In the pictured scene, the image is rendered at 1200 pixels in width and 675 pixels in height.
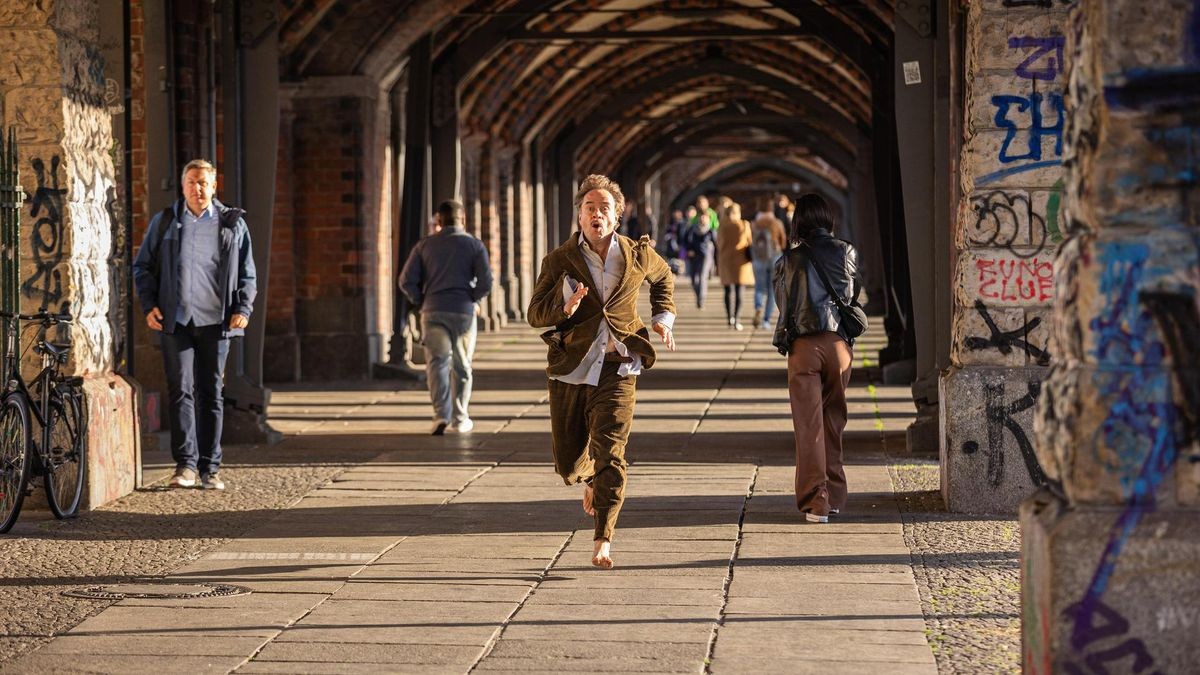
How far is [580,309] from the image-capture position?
6668mm

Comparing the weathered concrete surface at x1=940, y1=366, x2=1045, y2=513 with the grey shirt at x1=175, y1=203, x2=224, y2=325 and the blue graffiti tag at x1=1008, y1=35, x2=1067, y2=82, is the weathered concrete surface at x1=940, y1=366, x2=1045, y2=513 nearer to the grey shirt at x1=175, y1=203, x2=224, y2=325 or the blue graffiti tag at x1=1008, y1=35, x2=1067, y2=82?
the blue graffiti tag at x1=1008, y1=35, x2=1067, y2=82

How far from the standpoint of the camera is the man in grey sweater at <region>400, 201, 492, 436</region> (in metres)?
11.2

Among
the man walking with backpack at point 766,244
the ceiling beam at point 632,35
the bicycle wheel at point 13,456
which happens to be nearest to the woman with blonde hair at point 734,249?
the man walking with backpack at point 766,244

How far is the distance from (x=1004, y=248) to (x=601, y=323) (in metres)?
2.13

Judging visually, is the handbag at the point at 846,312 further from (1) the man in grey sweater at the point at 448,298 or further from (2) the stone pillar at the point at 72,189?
(1) the man in grey sweater at the point at 448,298

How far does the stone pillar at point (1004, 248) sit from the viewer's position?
775 cm

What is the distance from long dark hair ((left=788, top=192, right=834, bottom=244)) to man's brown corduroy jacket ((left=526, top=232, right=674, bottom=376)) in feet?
3.84

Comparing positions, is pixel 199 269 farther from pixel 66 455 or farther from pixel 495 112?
pixel 495 112

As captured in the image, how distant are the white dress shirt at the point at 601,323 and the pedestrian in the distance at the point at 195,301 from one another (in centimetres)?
259

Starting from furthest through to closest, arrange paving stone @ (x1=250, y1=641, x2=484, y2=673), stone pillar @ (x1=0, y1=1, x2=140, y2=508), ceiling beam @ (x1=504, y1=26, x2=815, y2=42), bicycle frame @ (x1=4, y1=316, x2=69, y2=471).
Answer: ceiling beam @ (x1=504, y1=26, x2=815, y2=42) → stone pillar @ (x1=0, y1=1, x2=140, y2=508) → bicycle frame @ (x1=4, y1=316, x2=69, y2=471) → paving stone @ (x1=250, y1=641, x2=484, y2=673)

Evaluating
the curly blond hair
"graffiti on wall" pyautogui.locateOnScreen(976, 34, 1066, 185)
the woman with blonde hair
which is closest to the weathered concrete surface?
"graffiti on wall" pyautogui.locateOnScreen(976, 34, 1066, 185)

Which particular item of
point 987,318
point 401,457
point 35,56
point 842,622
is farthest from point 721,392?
point 842,622

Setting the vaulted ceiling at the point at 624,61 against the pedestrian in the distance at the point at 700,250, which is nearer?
the vaulted ceiling at the point at 624,61

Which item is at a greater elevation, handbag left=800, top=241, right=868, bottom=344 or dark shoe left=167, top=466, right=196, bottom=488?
handbag left=800, top=241, right=868, bottom=344
